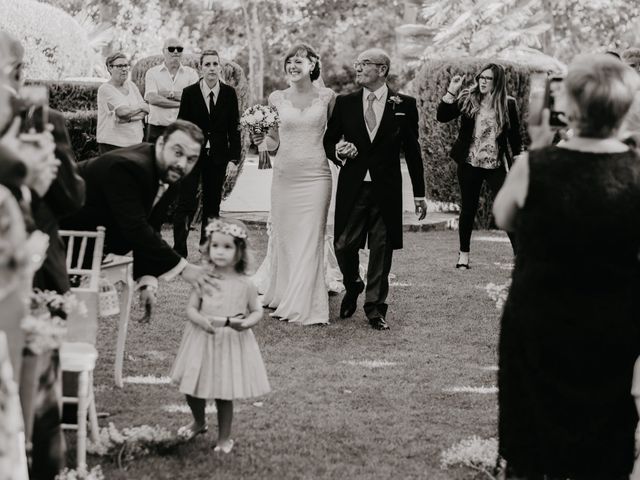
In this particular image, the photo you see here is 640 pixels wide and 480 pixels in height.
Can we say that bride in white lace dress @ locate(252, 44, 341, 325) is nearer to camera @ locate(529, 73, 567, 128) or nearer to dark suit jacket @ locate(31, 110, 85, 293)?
dark suit jacket @ locate(31, 110, 85, 293)

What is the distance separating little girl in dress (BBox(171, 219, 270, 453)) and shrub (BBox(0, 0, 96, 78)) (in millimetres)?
16875

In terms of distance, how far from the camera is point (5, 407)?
2.84 m

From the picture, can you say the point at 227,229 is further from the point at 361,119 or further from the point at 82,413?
the point at 361,119

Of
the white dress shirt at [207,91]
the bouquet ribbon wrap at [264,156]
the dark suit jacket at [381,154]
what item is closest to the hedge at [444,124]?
the white dress shirt at [207,91]

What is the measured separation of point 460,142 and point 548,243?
696 centimetres

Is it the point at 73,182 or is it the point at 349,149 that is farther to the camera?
the point at 349,149

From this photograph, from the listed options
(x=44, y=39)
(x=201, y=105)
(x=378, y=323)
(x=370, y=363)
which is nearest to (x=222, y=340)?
(x=370, y=363)

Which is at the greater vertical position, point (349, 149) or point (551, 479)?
point (349, 149)

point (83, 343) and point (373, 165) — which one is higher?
point (373, 165)

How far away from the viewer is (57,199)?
381 centimetres

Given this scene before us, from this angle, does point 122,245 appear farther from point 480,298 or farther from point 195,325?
point 480,298

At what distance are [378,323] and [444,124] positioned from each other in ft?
24.2

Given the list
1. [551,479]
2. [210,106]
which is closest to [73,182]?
[551,479]

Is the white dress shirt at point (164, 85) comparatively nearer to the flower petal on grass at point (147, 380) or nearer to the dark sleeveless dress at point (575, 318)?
the flower petal on grass at point (147, 380)
